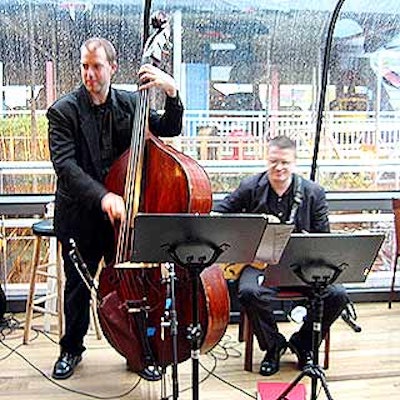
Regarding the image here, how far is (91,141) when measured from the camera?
3.05 meters

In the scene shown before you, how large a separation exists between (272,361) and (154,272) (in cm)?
101

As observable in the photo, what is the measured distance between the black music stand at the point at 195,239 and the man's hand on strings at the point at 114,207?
348 mm

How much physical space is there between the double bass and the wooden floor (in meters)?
0.41

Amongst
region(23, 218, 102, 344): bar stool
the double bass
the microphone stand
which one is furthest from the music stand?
region(23, 218, 102, 344): bar stool

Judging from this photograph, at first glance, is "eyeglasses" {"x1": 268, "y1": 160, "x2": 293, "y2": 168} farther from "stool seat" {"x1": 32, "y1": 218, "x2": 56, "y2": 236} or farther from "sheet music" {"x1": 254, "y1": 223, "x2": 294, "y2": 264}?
"stool seat" {"x1": 32, "y1": 218, "x2": 56, "y2": 236}

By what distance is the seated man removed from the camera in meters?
3.41

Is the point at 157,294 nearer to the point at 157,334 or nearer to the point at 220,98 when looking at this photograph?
the point at 157,334

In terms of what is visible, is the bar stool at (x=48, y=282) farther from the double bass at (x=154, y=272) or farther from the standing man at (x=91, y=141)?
the double bass at (x=154, y=272)

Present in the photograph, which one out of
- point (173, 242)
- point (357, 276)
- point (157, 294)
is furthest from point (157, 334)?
point (357, 276)

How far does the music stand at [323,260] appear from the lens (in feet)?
8.39

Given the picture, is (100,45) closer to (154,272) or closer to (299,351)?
(154,272)

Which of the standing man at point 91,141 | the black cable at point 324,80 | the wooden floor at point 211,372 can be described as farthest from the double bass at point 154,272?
the black cable at point 324,80

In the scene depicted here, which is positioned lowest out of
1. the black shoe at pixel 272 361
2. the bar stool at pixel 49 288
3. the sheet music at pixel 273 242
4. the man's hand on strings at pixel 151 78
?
the black shoe at pixel 272 361

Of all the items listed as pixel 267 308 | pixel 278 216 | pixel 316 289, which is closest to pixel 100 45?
pixel 278 216
